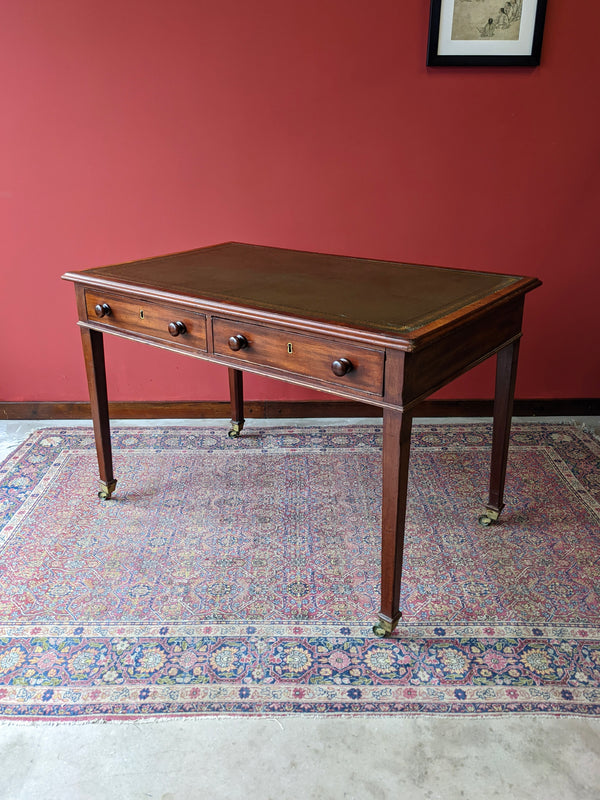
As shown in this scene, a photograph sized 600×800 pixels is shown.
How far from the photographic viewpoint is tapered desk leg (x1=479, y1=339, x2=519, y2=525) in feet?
7.92

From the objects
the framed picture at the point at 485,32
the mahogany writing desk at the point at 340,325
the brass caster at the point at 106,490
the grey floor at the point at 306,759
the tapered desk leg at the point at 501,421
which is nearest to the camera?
the grey floor at the point at 306,759

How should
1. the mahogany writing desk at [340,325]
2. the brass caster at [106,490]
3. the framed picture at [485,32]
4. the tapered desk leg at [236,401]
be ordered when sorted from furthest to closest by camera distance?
the tapered desk leg at [236,401]
the framed picture at [485,32]
the brass caster at [106,490]
the mahogany writing desk at [340,325]

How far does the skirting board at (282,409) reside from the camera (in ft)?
12.0

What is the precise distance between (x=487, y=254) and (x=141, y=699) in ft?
8.43

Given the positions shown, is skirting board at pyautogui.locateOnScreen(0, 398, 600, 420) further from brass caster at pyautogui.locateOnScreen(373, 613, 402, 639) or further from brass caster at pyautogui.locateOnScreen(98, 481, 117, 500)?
brass caster at pyautogui.locateOnScreen(373, 613, 402, 639)

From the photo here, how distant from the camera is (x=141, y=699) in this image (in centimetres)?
190

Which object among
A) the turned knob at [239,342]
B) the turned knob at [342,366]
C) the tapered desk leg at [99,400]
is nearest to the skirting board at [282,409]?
the tapered desk leg at [99,400]

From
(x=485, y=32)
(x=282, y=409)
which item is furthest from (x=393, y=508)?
(x=485, y=32)

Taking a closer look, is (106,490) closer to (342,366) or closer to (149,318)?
(149,318)

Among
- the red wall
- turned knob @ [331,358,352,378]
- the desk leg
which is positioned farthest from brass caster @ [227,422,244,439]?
turned knob @ [331,358,352,378]

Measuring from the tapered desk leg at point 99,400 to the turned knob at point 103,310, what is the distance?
139 millimetres

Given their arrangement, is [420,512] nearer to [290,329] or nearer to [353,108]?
[290,329]

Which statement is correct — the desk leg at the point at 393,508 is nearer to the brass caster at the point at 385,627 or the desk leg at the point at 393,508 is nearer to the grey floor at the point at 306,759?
the brass caster at the point at 385,627

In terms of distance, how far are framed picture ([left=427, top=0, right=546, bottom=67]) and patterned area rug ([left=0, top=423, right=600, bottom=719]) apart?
1.77 m
